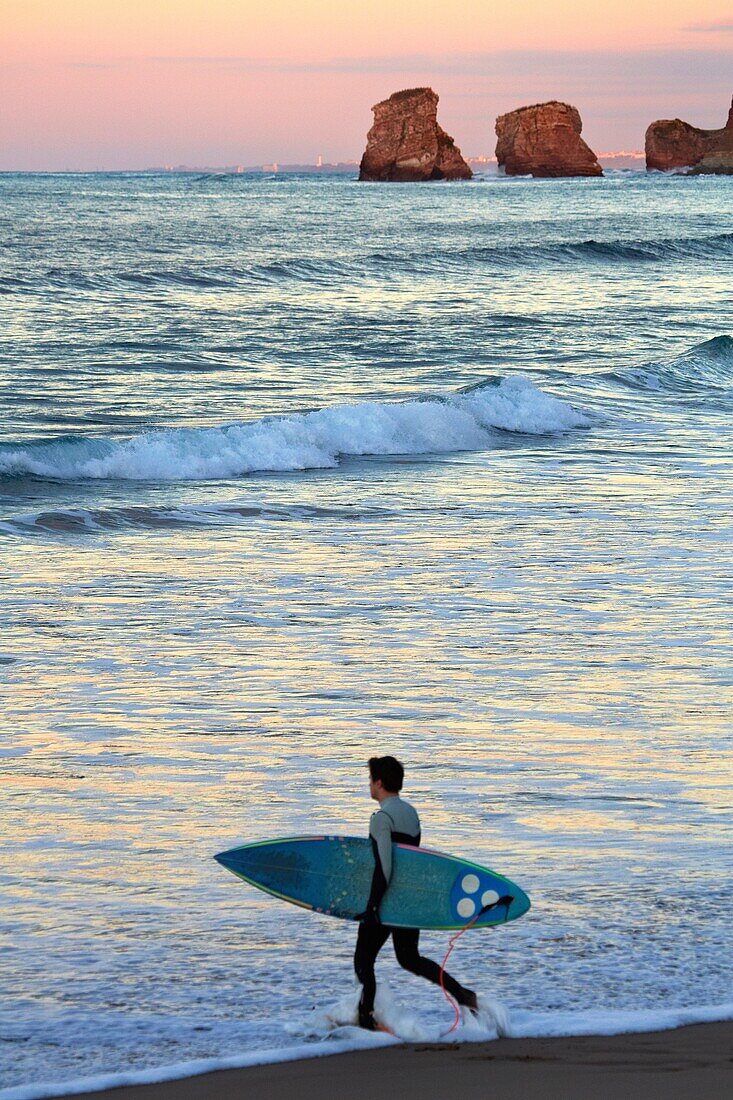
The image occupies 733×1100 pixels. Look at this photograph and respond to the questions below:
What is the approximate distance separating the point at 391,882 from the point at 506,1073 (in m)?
0.73

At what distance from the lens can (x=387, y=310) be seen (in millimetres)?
35906

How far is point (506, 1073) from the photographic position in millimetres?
4547

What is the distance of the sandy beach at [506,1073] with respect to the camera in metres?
4.41

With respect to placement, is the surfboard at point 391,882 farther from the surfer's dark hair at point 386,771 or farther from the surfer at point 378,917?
the surfer's dark hair at point 386,771

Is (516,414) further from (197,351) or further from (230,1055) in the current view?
(230,1055)

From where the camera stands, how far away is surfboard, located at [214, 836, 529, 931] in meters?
4.97

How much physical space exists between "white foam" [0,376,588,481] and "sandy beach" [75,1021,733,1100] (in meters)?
13.0

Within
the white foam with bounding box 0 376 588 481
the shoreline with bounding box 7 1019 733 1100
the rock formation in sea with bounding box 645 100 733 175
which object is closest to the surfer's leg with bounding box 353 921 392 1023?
the shoreline with bounding box 7 1019 733 1100

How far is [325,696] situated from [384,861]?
143 inches

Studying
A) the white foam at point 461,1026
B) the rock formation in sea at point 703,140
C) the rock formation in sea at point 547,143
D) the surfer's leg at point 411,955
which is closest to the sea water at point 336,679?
the white foam at point 461,1026

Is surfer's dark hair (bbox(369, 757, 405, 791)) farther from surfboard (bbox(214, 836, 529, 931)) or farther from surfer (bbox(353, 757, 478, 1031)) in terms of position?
surfboard (bbox(214, 836, 529, 931))

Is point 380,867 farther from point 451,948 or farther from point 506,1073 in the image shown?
point 506,1073

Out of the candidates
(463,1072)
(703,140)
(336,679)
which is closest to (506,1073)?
(463,1072)

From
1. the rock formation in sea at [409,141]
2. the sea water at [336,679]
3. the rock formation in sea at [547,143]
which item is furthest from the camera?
the rock formation in sea at [547,143]
